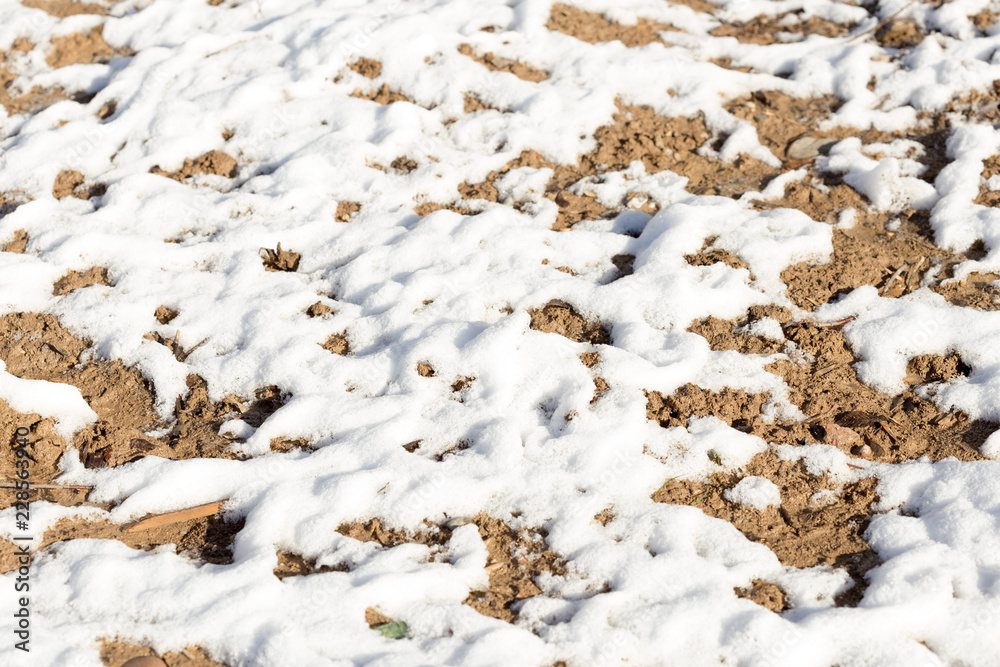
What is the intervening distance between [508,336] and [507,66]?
2.42 metres

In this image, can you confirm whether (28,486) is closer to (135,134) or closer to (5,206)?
(5,206)

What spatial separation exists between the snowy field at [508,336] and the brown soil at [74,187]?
43mm

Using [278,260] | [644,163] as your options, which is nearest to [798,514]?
[644,163]

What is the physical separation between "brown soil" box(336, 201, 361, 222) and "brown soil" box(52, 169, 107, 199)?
139cm

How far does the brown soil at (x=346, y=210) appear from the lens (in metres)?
3.91

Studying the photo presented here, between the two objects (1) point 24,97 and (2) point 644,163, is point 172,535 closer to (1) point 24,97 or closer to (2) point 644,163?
(2) point 644,163

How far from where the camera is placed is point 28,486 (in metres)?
2.74

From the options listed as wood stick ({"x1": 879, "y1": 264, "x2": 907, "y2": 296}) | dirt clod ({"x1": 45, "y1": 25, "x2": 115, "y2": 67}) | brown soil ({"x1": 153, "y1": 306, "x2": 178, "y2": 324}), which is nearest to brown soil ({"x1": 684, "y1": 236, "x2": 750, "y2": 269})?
wood stick ({"x1": 879, "y1": 264, "x2": 907, "y2": 296})

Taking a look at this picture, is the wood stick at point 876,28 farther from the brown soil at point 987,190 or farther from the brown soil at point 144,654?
the brown soil at point 144,654

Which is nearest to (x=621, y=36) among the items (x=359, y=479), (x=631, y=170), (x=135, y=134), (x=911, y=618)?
(x=631, y=170)

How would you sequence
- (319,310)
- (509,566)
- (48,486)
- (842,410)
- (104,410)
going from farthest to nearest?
(319,310)
(104,410)
(842,410)
(48,486)
(509,566)

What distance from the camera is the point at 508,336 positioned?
3070 millimetres

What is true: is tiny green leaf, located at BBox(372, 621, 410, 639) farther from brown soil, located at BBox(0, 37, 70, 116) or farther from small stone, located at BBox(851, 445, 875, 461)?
brown soil, located at BBox(0, 37, 70, 116)

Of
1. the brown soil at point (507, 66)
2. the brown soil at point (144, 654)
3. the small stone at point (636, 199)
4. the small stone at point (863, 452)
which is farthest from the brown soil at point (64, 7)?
the small stone at point (863, 452)
